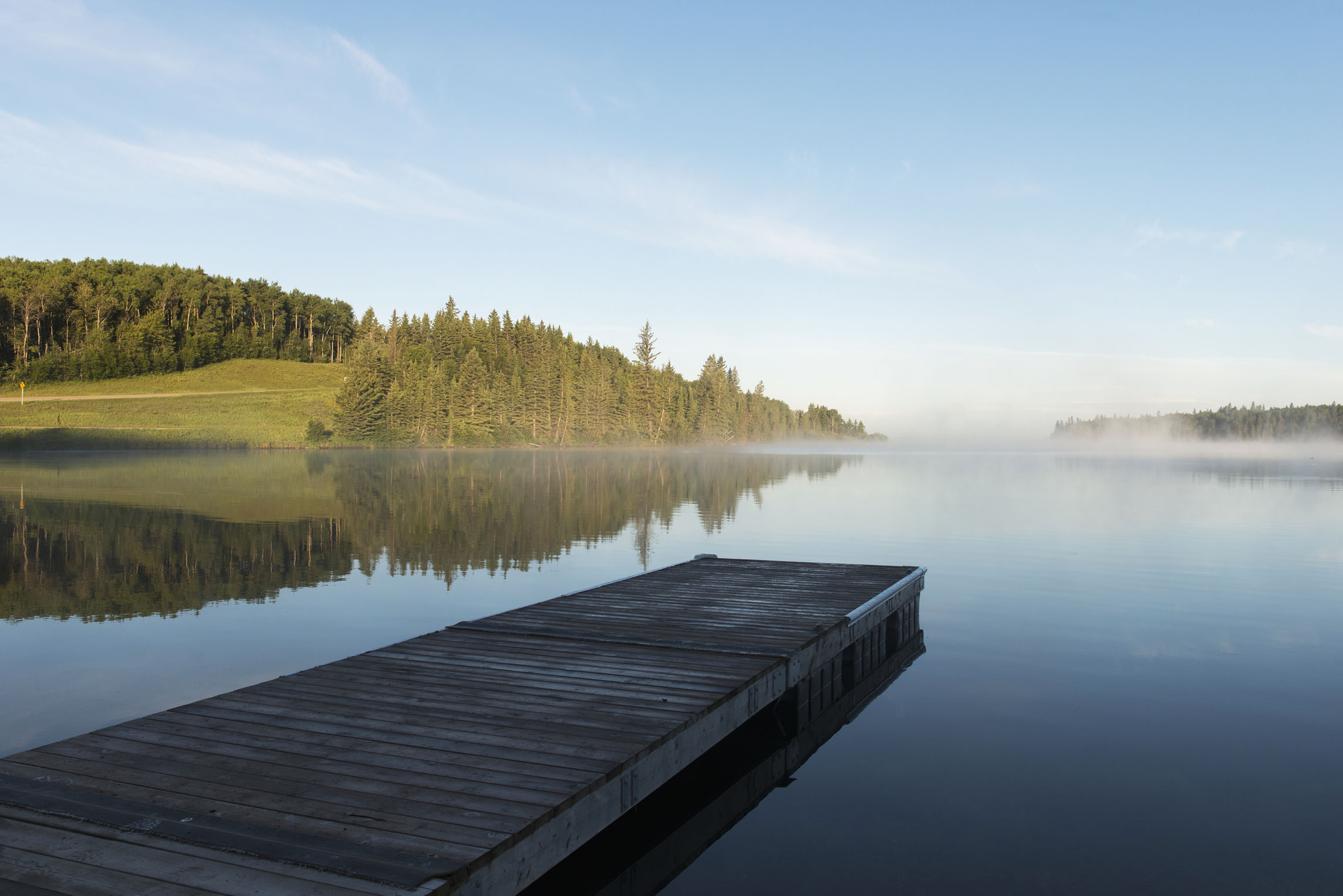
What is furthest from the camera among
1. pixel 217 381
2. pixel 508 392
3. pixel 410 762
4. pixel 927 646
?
pixel 508 392

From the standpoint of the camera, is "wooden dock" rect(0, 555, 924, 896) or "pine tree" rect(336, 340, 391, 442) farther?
"pine tree" rect(336, 340, 391, 442)

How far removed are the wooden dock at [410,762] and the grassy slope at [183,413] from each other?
268 feet

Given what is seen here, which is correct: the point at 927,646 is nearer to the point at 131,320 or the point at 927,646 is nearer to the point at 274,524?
the point at 274,524

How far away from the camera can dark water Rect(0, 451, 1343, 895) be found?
6.53 meters

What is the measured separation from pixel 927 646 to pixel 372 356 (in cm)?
9430

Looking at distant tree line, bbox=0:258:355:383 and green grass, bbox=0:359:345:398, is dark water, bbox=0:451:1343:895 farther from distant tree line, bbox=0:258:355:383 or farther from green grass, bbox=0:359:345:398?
distant tree line, bbox=0:258:355:383

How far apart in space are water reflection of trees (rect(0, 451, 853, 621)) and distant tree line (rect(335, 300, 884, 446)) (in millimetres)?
46587

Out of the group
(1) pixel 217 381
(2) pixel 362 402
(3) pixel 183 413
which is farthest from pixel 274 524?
(1) pixel 217 381

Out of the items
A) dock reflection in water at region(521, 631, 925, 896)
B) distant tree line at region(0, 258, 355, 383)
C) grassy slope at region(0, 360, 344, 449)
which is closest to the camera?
dock reflection in water at region(521, 631, 925, 896)

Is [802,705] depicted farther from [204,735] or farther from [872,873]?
[204,735]

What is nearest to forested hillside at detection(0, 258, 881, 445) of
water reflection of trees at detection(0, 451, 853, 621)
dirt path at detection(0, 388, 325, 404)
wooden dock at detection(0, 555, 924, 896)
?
dirt path at detection(0, 388, 325, 404)

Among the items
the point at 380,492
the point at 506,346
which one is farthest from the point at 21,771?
the point at 506,346

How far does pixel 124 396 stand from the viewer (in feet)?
321

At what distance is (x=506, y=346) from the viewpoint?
5482 inches
